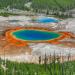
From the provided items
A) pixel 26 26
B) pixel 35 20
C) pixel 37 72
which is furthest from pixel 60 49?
pixel 35 20

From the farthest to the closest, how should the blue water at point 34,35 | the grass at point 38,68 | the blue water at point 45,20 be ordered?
the blue water at point 45,20, the blue water at point 34,35, the grass at point 38,68

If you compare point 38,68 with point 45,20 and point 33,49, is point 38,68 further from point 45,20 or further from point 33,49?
point 45,20

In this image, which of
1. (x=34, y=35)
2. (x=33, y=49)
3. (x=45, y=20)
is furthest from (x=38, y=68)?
(x=45, y=20)

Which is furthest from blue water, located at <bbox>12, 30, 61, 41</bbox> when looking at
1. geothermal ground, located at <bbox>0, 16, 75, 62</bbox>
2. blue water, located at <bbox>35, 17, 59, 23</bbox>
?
blue water, located at <bbox>35, 17, 59, 23</bbox>

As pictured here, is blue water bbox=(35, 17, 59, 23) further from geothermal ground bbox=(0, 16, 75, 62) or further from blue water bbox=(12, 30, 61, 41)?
blue water bbox=(12, 30, 61, 41)

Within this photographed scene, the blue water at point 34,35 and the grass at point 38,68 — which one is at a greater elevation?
the blue water at point 34,35

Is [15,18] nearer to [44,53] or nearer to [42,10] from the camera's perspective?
[42,10]

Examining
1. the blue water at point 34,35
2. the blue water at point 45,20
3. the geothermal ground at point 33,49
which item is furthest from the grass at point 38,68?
the blue water at point 45,20

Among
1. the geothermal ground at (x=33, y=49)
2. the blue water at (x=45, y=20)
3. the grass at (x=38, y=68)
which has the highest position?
the blue water at (x=45, y=20)

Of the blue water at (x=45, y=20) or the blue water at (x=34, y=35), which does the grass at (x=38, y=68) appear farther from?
the blue water at (x=45, y=20)

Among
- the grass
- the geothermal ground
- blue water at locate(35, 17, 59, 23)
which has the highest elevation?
blue water at locate(35, 17, 59, 23)
